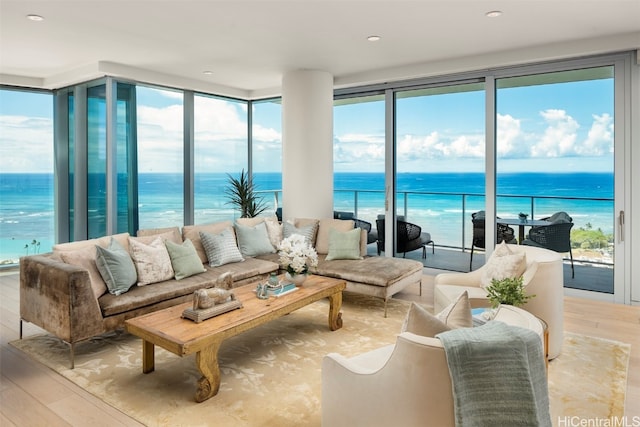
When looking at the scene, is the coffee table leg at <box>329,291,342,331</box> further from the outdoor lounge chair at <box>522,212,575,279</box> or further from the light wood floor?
the outdoor lounge chair at <box>522,212,575,279</box>

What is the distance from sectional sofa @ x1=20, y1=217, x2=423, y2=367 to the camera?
3.21 metres

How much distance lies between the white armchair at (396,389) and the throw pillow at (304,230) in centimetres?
326

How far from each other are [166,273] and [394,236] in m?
3.38

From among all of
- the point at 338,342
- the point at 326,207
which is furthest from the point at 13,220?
the point at 338,342

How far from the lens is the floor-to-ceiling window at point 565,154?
4773mm

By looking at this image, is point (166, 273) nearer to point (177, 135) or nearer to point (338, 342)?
point (338, 342)

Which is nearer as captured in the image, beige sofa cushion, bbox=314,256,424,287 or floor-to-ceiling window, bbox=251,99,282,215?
beige sofa cushion, bbox=314,256,424,287

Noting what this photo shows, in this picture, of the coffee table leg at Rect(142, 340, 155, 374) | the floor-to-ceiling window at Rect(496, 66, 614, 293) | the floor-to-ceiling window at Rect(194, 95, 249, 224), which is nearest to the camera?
the coffee table leg at Rect(142, 340, 155, 374)

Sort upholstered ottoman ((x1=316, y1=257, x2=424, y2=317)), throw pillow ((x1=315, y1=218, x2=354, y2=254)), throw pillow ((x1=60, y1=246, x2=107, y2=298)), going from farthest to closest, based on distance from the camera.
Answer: throw pillow ((x1=315, y1=218, x2=354, y2=254)), upholstered ottoman ((x1=316, y1=257, x2=424, y2=317)), throw pillow ((x1=60, y1=246, x2=107, y2=298))

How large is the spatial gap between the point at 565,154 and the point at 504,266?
2.26 metres

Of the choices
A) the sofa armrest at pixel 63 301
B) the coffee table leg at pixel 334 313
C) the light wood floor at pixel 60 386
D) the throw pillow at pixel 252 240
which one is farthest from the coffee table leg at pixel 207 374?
the throw pillow at pixel 252 240

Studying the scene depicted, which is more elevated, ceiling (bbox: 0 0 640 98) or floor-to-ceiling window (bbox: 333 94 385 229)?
ceiling (bbox: 0 0 640 98)

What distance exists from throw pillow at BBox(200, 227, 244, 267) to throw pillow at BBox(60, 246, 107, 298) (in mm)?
1238

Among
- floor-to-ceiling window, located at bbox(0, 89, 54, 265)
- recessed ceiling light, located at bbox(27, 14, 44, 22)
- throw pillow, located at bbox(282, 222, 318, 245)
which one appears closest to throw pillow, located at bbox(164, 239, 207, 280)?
throw pillow, located at bbox(282, 222, 318, 245)
